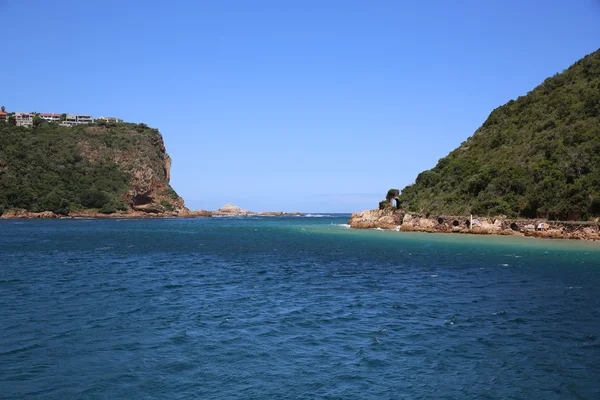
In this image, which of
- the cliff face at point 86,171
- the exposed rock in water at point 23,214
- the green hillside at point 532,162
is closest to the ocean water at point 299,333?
the green hillside at point 532,162

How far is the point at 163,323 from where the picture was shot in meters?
17.3

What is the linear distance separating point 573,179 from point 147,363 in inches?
2484

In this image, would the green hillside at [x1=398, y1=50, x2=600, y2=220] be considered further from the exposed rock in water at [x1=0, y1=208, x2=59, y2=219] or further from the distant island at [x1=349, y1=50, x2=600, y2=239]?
the exposed rock in water at [x1=0, y1=208, x2=59, y2=219]

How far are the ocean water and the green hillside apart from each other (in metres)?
32.4

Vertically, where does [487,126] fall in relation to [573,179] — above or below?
above

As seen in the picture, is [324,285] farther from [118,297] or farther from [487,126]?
[487,126]

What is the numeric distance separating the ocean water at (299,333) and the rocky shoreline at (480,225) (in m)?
27.3

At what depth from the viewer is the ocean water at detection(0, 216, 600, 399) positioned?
1140 cm

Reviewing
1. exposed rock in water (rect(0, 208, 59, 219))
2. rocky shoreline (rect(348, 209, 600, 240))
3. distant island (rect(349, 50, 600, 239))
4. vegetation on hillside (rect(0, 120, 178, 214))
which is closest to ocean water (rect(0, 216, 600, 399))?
rocky shoreline (rect(348, 209, 600, 240))

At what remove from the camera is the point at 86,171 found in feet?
494

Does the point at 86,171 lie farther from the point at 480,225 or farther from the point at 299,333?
the point at 299,333

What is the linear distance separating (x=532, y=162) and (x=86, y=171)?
13250 cm

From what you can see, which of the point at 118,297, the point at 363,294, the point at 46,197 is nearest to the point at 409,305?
the point at 363,294

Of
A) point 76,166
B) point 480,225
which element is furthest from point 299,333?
point 76,166
